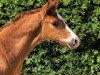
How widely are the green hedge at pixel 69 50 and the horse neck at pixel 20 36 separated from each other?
2470 mm

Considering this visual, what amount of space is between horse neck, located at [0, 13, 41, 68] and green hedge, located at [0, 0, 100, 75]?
2470mm

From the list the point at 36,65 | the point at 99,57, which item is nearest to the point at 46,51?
the point at 36,65

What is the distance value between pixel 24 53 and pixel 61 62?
2.75 metres

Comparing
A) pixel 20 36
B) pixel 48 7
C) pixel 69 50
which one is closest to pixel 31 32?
pixel 20 36

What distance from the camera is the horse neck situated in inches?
269

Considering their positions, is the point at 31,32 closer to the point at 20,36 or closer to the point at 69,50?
the point at 20,36

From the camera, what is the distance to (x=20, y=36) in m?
6.89

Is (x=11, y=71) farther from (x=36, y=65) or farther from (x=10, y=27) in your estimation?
(x=36, y=65)

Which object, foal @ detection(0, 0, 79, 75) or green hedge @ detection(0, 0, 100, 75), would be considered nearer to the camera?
foal @ detection(0, 0, 79, 75)

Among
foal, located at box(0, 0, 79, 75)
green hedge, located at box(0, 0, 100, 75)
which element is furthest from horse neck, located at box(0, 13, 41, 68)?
green hedge, located at box(0, 0, 100, 75)

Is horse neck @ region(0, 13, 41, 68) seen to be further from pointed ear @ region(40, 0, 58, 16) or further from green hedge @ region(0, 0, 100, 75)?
green hedge @ region(0, 0, 100, 75)

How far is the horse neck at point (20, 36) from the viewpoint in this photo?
6.83m

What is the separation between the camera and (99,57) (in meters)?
9.34

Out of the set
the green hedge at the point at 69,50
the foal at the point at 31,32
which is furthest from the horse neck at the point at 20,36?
the green hedge at the point at 69,50
